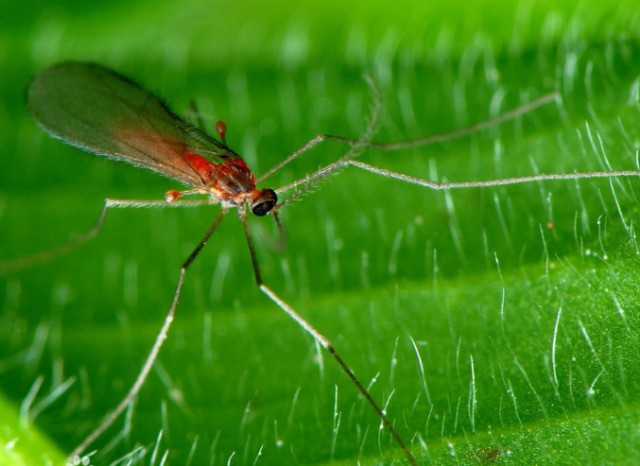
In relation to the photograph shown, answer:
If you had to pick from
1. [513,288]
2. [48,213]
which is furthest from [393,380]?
[48,213]

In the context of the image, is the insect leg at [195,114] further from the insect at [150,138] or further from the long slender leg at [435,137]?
the long slender leg at [435,137]

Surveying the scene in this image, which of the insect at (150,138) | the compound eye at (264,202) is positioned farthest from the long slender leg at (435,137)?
the compound eye at (264,202)

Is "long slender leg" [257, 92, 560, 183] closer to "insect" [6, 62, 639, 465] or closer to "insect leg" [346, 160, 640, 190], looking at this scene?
"insect" [6, 62, 639, 465]

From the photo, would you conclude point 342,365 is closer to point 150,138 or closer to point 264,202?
point 264,202

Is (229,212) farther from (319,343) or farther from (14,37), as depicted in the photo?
(14,37)

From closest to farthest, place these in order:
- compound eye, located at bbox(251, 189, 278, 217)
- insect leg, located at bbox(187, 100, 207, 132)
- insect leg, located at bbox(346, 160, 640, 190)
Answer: insect leg, located at bbox(346, 160, 640, 190), compound eye, located at bbox(251, 189, 278, 217), insect leg, located at bbox(187, 100, 207, 132)

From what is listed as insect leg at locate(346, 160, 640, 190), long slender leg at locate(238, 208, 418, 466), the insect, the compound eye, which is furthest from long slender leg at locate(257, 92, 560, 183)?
long slender leg at locate(238, 208, 418, 466)
